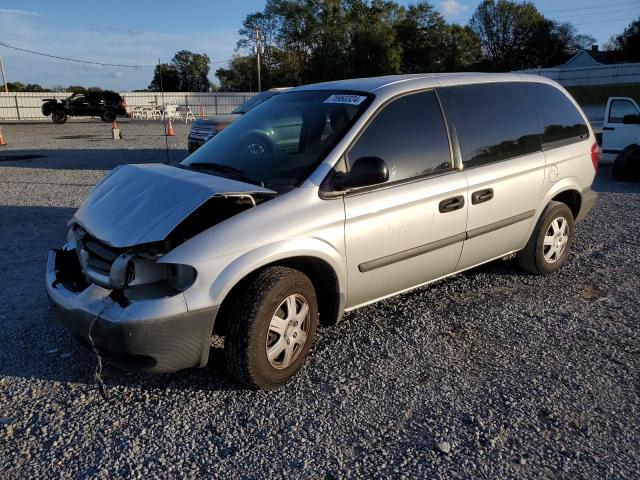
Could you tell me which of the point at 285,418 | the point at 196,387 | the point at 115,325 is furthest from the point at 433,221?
the point at 115,325

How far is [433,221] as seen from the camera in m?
3.79

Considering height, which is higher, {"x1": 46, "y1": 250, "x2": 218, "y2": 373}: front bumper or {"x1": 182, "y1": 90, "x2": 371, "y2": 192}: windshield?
{"x1": 182, "y1": 90, "x2": 371, "y2": 192}: windshield

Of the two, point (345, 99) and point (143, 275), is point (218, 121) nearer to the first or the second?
point (345, 99)

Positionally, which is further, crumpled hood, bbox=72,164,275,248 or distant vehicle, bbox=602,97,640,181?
distant vehicle, bbox=602,97,640,181

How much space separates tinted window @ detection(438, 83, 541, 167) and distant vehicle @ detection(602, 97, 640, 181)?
22.1 ft

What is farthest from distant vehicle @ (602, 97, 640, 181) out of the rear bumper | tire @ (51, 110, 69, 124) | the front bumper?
tire @ (51, 110, 69, 124)

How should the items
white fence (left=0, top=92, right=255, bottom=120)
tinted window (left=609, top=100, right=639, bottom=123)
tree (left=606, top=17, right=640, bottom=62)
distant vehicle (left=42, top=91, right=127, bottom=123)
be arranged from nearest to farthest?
tinted window (left=609, top=100, right=639, bottom=123) < distant vehicle (left=42, top=91, right=127, bottom=123) < white fence (left=0, top=92, right=255, bottom=120) < tree (left=606, top=17, right=640, bottom=62)

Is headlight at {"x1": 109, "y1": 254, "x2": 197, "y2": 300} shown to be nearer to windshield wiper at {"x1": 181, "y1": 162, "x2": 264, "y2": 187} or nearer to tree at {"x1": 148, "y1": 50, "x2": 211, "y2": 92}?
windshield wiper at {"x1": 181, "y1": 162, "x2": 264, "y2": 187}

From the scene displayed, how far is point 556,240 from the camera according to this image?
16.4 feet

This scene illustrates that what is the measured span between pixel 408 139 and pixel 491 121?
972mm

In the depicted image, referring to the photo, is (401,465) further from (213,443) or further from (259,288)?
(259,288)

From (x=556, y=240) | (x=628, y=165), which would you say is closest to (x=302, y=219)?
(x=556, y=240)

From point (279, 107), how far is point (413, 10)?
70698 mm

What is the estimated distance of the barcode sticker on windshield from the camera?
12.2ft
